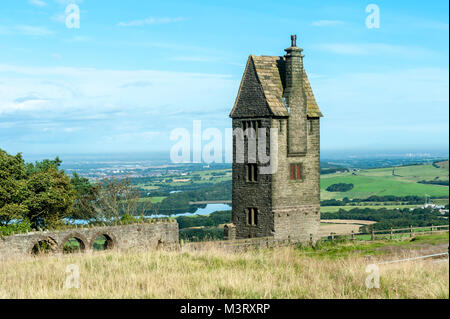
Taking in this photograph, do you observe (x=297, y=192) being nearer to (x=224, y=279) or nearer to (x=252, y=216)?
(x=252, y=216)

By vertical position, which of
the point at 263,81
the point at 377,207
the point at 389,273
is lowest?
the point at 377,207

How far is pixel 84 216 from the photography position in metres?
61.1

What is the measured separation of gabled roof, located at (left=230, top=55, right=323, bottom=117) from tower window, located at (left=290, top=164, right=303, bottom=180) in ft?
13.8

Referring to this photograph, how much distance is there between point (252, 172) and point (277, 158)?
7.95 feet

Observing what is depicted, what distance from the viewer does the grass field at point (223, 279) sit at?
47.0ft

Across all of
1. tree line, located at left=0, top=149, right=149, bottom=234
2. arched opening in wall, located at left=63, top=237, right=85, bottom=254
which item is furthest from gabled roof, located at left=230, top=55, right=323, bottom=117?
tree line, located at left=0, top=149, right=149, bottom=234

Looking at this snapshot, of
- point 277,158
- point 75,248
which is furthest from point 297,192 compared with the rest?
point 75,248

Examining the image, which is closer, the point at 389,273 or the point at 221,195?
the point at 389,273

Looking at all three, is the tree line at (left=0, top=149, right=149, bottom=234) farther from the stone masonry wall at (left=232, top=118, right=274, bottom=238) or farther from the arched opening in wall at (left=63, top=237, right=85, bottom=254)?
the stone masonry wall at (left=232, top=118, right=274, bottom=238)

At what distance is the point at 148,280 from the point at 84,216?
155 ft

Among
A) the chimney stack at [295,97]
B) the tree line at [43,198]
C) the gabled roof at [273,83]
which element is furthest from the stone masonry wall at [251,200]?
the tree line at [43,198]

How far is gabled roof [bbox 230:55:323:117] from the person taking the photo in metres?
44.2
